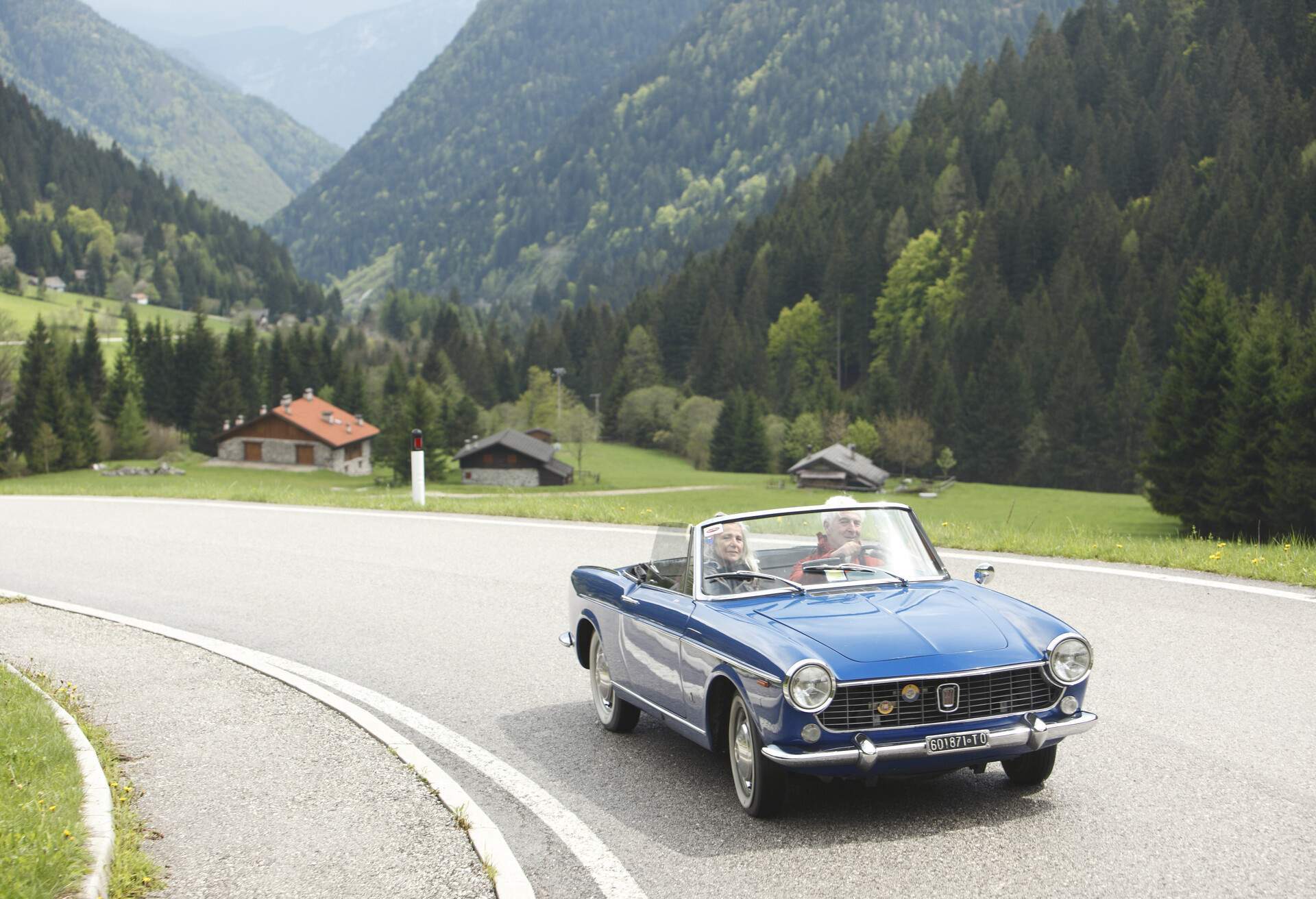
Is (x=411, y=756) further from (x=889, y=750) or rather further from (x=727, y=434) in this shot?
(x=727, y=434)

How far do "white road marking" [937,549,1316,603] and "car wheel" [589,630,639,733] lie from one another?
4479 mm

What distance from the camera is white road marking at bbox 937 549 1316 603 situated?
1088 centimetres

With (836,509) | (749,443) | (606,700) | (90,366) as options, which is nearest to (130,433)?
(90,366)

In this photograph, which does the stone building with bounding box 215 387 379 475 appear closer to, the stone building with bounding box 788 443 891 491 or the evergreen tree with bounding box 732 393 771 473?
the evergreen tree with bounding box 732 393 771 473

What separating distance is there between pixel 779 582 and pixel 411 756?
217 centimetres

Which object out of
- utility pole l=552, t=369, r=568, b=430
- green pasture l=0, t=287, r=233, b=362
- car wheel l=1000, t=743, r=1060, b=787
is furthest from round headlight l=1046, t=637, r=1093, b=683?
green pasture l=0, t=287, r=233, b=362

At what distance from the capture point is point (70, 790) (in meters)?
5.99

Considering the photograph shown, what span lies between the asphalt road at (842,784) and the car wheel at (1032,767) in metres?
0.08

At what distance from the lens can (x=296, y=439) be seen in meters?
113

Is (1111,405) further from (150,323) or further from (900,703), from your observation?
(900,703)

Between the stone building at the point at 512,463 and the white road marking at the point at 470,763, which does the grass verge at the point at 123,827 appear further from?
the stone building at the point at 512,463

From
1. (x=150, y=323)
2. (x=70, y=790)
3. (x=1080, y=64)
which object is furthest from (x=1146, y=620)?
(x=1080, y=64)

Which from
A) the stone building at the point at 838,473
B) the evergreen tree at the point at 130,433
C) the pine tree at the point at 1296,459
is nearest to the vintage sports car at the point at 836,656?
the pine tree at the point at 1296,459

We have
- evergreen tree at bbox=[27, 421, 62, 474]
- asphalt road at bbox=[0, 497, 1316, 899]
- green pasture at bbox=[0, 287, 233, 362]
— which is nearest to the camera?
asphalt road at bbox=[0, 497, 1316, 899]
